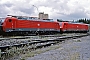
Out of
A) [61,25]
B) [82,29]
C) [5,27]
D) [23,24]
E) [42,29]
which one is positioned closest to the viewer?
[5,27]

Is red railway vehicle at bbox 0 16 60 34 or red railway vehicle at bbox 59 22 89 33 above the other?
red railway vehicle at bbox 0 16 60 34

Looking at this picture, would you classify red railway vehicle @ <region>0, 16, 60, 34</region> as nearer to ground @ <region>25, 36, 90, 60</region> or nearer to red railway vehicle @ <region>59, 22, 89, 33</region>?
red railway vehicle @ <region>59, 22, 89, 33</region>

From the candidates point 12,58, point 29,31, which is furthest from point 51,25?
point 12,58

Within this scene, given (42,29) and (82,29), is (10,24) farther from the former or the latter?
(82,29)

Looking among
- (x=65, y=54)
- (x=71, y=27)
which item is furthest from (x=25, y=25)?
(x=65, y=54)

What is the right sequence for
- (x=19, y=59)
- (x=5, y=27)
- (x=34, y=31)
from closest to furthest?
(x=19, y=59) → (x=5, y=27) → (x=34, y=31)

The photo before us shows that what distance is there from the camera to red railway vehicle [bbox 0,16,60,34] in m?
28.9

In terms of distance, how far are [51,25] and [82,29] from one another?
1643cm

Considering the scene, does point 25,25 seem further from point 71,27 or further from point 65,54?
point 65,54

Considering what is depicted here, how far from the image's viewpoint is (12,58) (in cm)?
865

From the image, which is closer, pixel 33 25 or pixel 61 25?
pixel 33 25

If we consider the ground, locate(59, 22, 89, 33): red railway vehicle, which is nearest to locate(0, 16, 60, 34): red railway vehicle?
locate(59, 22, 89, 33): red railway vehicle

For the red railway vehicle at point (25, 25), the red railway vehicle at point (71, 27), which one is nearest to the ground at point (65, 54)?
the red railway vehicle at point (25, 25)

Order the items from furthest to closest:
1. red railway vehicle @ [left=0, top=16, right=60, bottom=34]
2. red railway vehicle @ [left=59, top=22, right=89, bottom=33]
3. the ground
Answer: red railway vehicle @ [left=59, top=22, right=89, bottom=33]
red railway vehicle @ [left=0, top=16, right=60, bottom=34]
the ground
